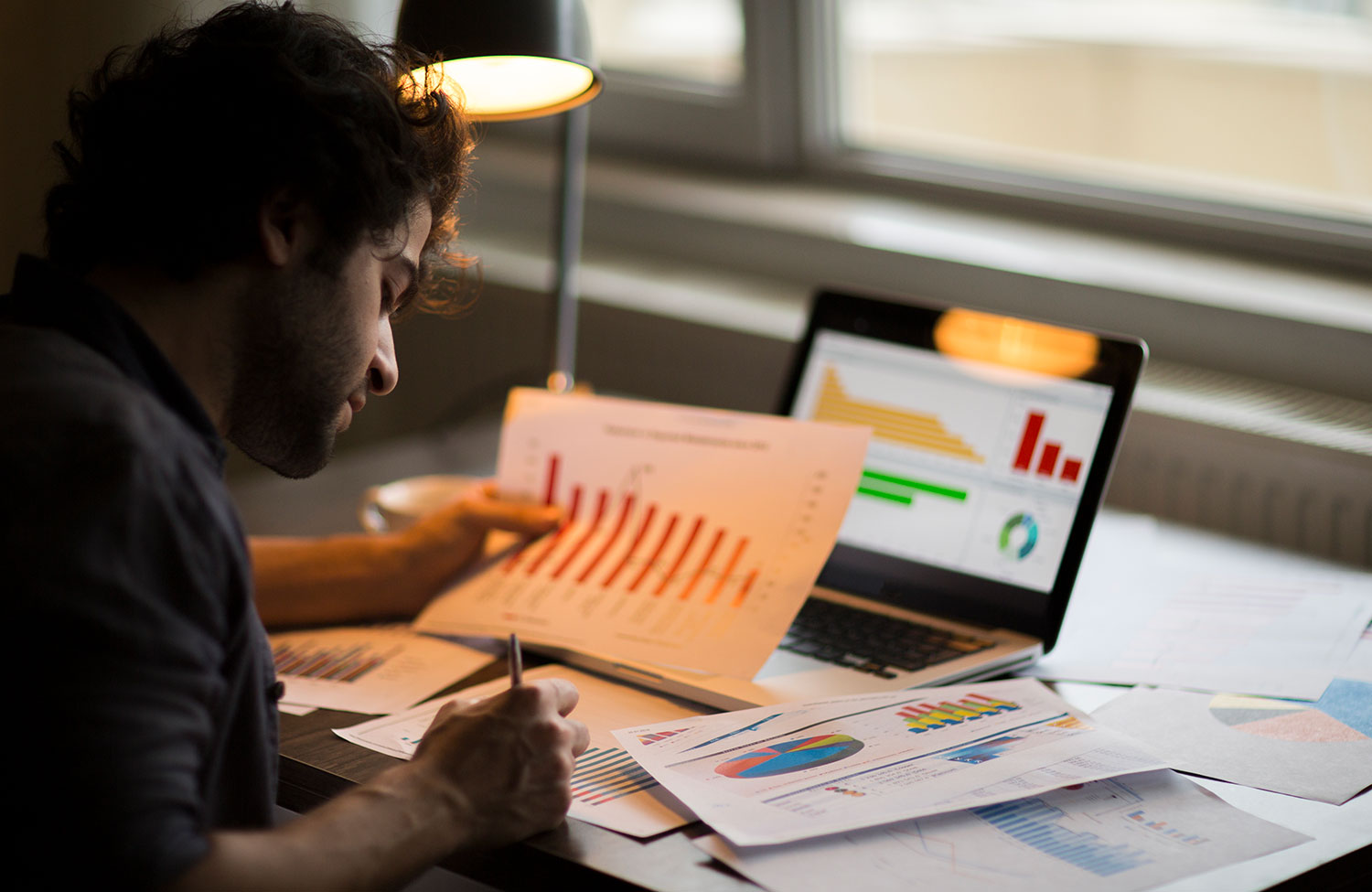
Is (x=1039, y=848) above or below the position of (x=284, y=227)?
below

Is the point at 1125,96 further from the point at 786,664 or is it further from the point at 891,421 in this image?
the point at 786,664

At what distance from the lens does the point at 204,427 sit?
2.63 ft

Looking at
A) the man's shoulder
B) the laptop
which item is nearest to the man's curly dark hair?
the man's shoulder

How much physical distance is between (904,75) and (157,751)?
2.02m

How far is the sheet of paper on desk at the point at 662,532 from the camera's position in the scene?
43.9 inches

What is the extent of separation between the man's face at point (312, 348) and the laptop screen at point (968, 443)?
0.50m

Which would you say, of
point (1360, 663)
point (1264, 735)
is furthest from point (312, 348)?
point (1360, 663)

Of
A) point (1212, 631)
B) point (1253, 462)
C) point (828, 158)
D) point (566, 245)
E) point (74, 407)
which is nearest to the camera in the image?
point (74, 407)

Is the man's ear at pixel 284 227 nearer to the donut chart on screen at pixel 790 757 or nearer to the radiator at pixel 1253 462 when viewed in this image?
the donut chart on screen at pixel 790 757

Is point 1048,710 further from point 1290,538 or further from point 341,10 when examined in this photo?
point 341,10

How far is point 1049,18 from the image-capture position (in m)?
2.16

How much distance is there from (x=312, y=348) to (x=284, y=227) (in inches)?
3.4

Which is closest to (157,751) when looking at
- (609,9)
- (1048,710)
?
(1048,710)

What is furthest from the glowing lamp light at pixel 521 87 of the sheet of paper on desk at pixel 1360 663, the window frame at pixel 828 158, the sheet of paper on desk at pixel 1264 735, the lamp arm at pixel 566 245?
the window frame at pixel 828 158
